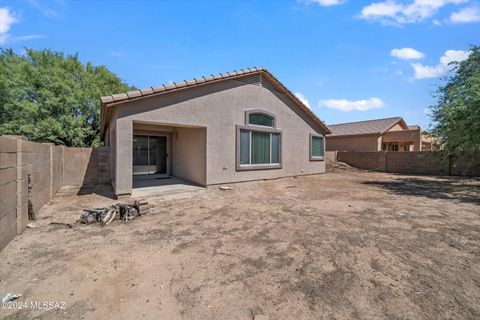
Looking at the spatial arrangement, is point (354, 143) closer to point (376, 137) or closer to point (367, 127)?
point (376, 137)

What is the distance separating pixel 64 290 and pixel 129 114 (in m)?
5.54

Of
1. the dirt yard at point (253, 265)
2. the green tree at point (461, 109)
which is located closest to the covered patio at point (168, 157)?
the dirt yard at point (253, 265)

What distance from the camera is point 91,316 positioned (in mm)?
2238

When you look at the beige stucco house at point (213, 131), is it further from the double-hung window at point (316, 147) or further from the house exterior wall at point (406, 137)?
the house exterior wall at point (406, 137)

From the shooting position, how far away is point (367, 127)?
23.2 meters

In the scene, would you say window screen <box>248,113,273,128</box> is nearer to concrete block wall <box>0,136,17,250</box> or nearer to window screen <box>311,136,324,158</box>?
window screen <box>311,136,324,158</box>

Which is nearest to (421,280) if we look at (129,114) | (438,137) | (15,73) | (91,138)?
(129,114)

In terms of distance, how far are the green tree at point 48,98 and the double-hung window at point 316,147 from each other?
52.1 feet

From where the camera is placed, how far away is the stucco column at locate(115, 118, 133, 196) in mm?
6996

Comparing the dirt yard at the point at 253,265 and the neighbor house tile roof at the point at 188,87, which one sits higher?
the neighbor house tile roof at the point at 188,87

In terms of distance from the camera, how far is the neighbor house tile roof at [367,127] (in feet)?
71.5

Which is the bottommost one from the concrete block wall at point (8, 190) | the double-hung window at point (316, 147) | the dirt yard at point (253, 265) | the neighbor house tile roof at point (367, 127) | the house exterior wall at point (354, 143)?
the dirt yard at point (253, 265)

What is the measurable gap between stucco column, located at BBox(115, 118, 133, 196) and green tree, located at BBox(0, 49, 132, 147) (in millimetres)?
11883

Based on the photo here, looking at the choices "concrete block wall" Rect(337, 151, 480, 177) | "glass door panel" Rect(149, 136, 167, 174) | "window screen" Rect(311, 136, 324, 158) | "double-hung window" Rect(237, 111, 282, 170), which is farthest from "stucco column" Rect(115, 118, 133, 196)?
"concrete block wall" Rect(337, 151, 480, 177)
